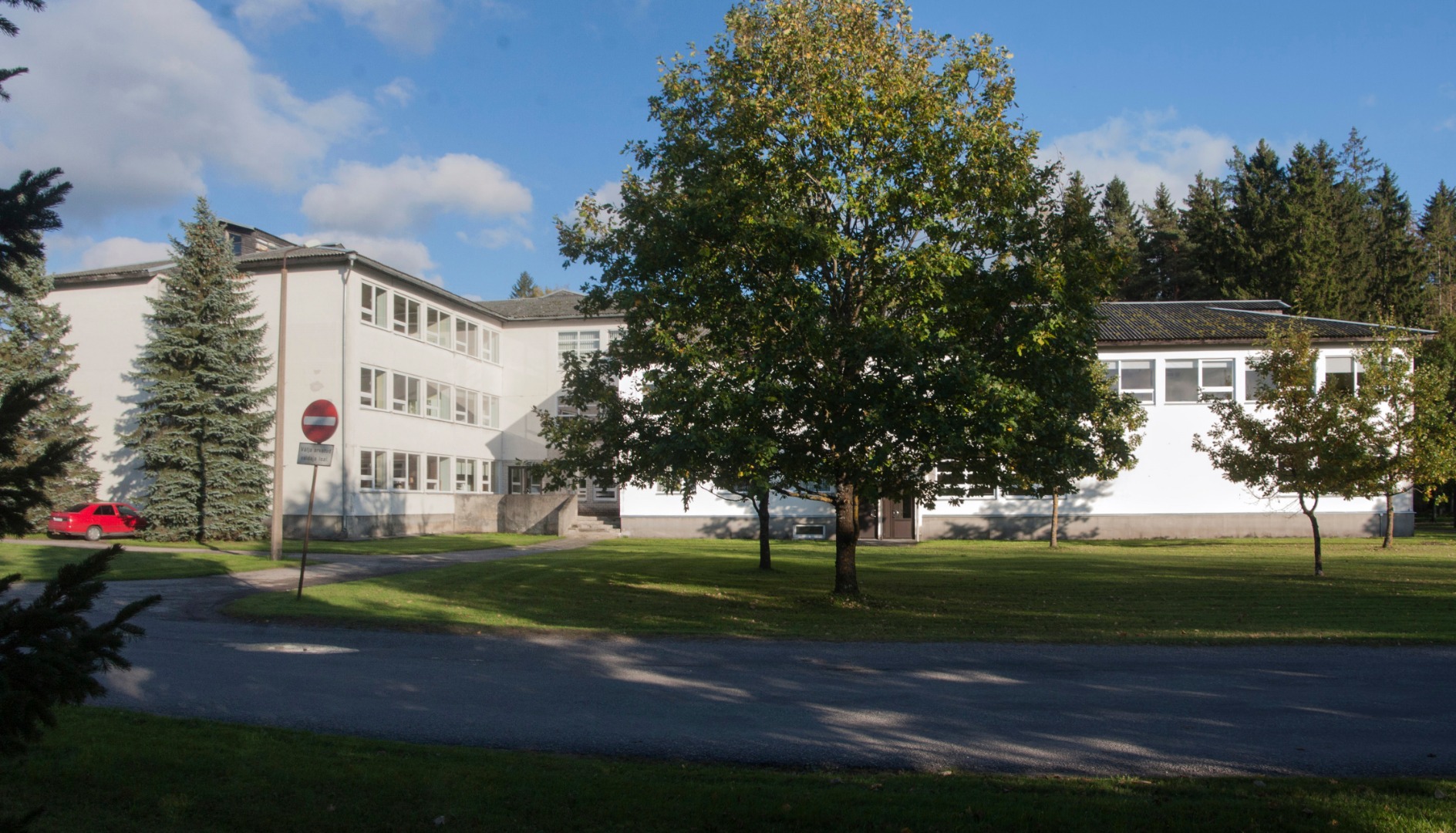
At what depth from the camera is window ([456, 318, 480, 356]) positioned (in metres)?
42.9

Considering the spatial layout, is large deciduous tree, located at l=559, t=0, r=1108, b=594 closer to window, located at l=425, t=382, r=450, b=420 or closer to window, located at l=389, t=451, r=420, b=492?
window, located at l=389, t=451, r=420, b=492

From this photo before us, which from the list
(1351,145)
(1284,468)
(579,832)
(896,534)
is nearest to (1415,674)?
(579,832)

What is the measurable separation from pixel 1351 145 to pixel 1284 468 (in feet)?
236

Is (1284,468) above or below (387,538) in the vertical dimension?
above

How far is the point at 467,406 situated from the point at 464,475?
2.95 metres

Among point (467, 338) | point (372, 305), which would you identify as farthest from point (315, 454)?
point (467, 338)

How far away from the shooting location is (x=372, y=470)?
35.9 meters

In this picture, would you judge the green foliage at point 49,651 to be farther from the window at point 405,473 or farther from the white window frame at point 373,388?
the window at point 405,473

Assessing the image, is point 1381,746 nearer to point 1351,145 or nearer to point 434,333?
point 434,333

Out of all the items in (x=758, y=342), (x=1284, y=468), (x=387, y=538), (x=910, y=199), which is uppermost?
(x=910, y=199)

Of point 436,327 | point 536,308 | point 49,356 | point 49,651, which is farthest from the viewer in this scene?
point 536,308

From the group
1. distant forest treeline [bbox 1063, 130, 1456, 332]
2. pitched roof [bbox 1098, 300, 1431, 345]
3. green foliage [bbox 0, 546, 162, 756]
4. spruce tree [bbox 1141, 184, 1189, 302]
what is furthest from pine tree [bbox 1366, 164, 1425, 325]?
green foliage [bbox 0, 546, 162, 756]

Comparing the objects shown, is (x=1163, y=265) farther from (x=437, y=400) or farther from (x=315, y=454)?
(x=315, y=454)

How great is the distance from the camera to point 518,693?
29.6 feet
